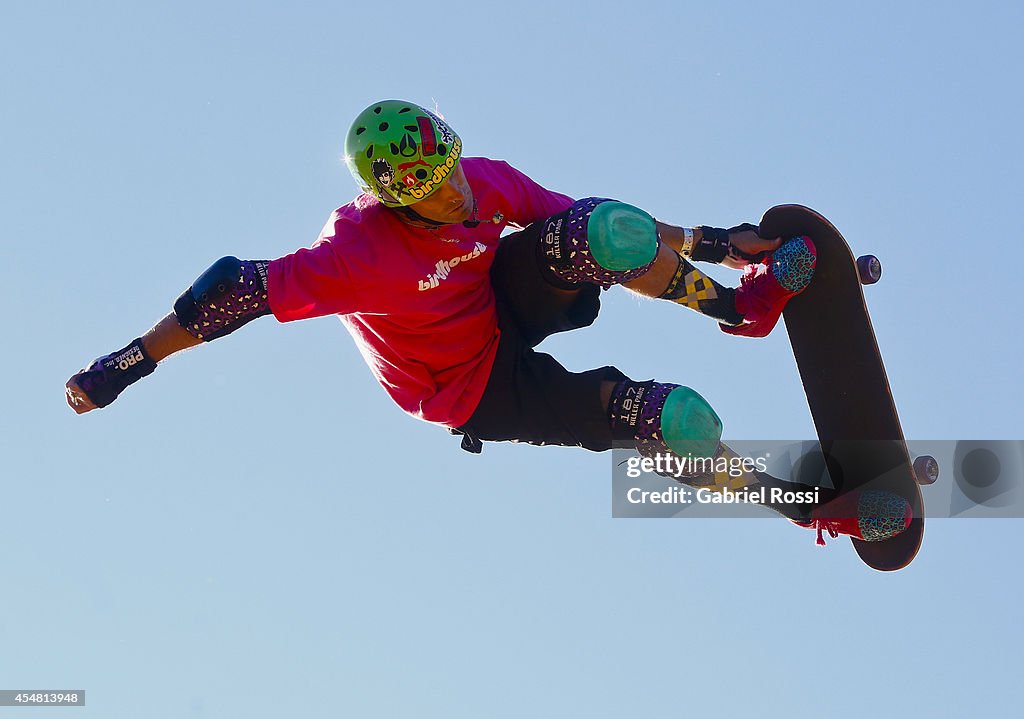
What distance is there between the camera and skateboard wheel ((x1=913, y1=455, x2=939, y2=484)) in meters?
7.00

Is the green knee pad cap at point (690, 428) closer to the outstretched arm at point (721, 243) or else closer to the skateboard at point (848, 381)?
the outstretched arm at point (721, 243)

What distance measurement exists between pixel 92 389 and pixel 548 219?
80.6 inches

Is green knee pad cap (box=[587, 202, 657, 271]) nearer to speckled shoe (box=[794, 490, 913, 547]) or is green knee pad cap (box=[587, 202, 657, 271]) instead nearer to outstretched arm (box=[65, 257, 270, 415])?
outstretched arm (box=[65, 257, 270, 415])

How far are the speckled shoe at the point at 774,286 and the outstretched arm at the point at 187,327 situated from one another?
239 centimetres

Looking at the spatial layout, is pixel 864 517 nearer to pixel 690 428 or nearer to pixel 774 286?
pixel 774 286

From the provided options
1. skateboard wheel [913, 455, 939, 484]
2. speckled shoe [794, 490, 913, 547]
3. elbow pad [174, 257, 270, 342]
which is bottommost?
speckled shoe [794, 490, 913, 547]

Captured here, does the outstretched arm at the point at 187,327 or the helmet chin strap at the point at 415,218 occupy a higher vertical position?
the helmet chin strap at the point at 415,218

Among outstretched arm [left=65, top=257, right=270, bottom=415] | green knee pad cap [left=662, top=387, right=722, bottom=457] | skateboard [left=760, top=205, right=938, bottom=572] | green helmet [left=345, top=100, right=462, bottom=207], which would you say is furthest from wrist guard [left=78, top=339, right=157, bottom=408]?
skateboard [left=760, top=205, right=938, bottom=572]

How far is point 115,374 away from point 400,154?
4.90 ft

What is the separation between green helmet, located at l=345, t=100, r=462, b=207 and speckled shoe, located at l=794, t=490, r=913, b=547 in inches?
98.9

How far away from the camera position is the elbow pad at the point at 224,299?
5770 millimetres

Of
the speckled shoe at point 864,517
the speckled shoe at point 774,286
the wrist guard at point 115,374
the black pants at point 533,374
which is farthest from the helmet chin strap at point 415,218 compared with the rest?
the speckled shoe at point 864,517

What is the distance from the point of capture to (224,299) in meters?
5.77

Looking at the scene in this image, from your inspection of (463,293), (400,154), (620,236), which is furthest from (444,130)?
(620,236)
